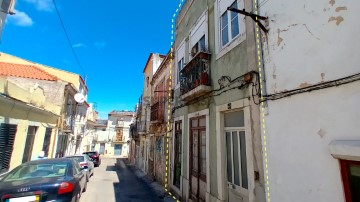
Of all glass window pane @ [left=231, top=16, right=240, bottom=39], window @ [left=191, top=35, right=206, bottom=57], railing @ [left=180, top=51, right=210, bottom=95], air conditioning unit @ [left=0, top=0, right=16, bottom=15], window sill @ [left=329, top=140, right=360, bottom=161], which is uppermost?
air conditioning unit @ [left=0, top=0, right=16, bottom=15]

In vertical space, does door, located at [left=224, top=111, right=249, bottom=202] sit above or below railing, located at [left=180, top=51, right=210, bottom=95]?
below

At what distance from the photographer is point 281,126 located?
383 cm

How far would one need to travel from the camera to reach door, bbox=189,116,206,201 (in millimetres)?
7051

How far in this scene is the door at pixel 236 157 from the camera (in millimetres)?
5062

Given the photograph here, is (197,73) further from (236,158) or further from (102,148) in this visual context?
(102,148)

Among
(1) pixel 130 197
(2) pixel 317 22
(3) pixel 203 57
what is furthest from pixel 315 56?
(1) pixel 130 197

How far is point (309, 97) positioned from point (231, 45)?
278 cm

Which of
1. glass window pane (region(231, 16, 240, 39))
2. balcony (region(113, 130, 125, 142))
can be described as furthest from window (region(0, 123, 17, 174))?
balcony (region(113, 130, 125, 142))

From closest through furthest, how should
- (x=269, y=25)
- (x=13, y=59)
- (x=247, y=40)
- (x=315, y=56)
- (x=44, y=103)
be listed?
(x=315, y=56), (x=269, y=25), (x=247, y=40), (x=44, y=103), (x=13, y=59)

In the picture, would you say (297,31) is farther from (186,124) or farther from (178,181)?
(178,181)

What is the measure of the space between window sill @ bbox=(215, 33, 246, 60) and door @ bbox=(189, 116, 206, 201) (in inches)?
83.8

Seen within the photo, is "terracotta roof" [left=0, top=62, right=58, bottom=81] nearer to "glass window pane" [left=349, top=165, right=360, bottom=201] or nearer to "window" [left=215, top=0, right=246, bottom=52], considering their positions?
"window" [left=215, top=0, right=246, bottom=52]

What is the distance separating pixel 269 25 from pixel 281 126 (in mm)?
1997

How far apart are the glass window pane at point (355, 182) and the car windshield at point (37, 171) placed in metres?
6.11
